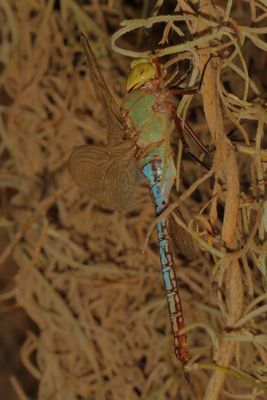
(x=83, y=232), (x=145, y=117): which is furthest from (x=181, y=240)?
(x=83, y=232)

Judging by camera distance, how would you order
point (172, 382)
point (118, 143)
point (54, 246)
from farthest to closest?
point (54, 246) → point (172, 382) → point (118, 143)

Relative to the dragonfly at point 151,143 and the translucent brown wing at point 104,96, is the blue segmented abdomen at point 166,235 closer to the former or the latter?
the dragonfly at point 151,143

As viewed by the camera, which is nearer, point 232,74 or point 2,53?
point 232,74

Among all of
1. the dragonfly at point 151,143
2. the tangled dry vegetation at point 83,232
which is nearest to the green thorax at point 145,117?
the dragonfly at point 151,143

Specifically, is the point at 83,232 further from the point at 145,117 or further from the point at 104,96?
the point at 145,117

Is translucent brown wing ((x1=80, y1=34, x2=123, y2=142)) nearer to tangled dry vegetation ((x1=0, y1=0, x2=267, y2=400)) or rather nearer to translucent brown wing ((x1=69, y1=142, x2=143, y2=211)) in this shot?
translucent brown wing ((x1=69, y1=142, x2=143, y2=211))

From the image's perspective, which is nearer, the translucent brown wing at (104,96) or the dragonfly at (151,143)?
the dragonfly at (151,143)

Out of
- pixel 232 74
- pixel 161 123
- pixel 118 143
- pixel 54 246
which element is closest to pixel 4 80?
pixel 54 246

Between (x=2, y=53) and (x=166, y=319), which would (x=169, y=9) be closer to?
(x=2, y=53)
